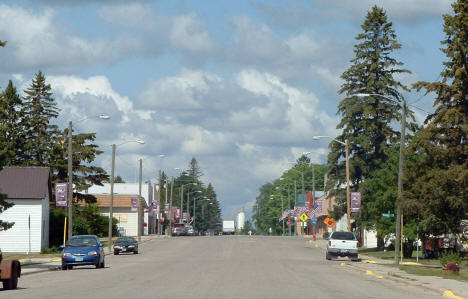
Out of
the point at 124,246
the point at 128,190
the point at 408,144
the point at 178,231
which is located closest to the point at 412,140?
the point at 408,144

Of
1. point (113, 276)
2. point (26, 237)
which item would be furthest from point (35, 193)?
point (113, 276)

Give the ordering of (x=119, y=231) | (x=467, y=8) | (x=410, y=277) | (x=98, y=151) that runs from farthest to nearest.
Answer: (x=119, y=231), (x=98, y=151), (x=467, y=8), (x=410, y=277)

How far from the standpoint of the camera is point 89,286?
2600 centimetres

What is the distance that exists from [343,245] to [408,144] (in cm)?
833

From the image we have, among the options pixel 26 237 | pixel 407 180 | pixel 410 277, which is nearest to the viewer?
pixel 410 277

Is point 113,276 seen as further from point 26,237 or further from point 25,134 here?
point 25,134

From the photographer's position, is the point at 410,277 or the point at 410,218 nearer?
the point at 410,277

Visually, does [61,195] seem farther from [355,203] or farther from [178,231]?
[178,231]

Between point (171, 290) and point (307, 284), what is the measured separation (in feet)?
16.8

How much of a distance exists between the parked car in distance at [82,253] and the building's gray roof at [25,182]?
2521 cm

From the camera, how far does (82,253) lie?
39.2 meters

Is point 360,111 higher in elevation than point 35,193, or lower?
higher

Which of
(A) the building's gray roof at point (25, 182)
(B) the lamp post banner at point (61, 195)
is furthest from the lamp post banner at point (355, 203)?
(A) the building's gray roof at point (25, 182)

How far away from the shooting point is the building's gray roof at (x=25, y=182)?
64.5m
